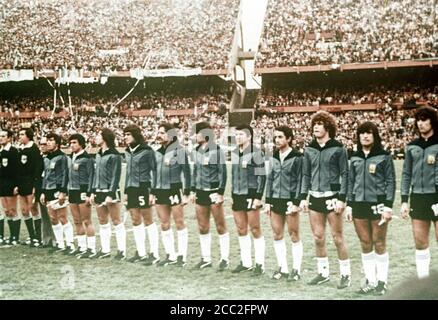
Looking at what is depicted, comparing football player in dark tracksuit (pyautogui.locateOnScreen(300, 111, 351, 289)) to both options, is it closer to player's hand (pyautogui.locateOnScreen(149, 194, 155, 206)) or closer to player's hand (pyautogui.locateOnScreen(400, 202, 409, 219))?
player's hand (pyautogui.locateOnScreen(400, 202, 409, 219))

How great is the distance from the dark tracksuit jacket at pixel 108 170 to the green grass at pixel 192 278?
0.55m

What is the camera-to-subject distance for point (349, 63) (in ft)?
13.1

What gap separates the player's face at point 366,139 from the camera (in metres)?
2.96

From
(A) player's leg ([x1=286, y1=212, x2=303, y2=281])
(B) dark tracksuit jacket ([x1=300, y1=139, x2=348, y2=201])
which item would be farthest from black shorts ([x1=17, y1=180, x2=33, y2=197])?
(B) dark tracksuit jacket ([x1=300, y1=139, x2=348, y2=201])

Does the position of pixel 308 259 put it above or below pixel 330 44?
below

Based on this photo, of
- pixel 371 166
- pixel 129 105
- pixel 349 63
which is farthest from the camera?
pixel 349 63

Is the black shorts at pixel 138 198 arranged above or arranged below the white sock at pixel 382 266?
above

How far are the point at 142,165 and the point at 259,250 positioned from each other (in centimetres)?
103

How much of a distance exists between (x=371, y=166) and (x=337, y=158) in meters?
0.20

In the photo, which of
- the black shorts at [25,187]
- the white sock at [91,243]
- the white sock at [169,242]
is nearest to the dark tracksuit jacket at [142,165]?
the white sock at [169,242]

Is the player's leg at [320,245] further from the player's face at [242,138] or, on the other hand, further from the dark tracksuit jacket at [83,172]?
the dark tracksuit jacket at [83,172]

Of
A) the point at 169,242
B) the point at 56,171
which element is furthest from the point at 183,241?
the point at 56,171

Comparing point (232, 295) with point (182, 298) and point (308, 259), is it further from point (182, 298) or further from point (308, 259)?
point (308, 259)
